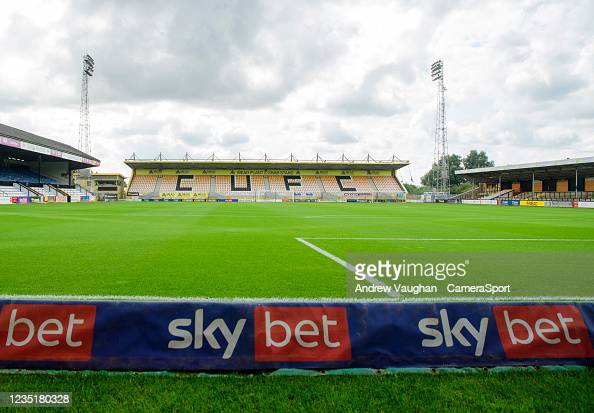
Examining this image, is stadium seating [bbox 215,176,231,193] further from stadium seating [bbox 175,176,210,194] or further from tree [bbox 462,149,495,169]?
tree [bbox 462,149,495,169]

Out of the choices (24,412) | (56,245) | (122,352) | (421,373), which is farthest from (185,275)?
(56,245)

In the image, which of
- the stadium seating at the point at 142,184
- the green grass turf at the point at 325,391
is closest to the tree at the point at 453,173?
the stadium seating at the point at 142,184

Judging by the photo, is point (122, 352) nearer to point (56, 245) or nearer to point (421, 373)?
point (421, 373)

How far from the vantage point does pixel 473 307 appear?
117 inches

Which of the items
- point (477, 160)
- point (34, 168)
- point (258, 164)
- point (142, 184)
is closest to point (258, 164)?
point (258, 164)

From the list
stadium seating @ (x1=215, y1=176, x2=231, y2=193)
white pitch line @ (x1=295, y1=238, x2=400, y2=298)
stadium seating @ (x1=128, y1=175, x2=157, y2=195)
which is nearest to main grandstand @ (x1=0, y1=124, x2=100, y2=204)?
stadium seating @ (x1=128, y1=175, x2=157, y2=195)

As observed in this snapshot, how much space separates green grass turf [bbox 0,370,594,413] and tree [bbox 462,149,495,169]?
132 m

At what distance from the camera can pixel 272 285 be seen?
193 inches

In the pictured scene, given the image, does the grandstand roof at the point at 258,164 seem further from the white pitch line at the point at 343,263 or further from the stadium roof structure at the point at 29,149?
the white pitch line at the point at 343,263

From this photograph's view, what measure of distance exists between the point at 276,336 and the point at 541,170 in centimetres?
5954

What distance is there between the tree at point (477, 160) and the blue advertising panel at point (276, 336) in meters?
131

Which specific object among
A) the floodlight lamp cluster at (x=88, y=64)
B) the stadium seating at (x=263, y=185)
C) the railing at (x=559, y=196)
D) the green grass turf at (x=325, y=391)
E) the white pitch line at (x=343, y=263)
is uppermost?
the floodlight lamp cluster at (x=88, y=64)

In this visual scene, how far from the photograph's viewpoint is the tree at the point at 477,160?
123 metres

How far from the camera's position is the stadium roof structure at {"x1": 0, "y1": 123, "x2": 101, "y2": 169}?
38.6 m
